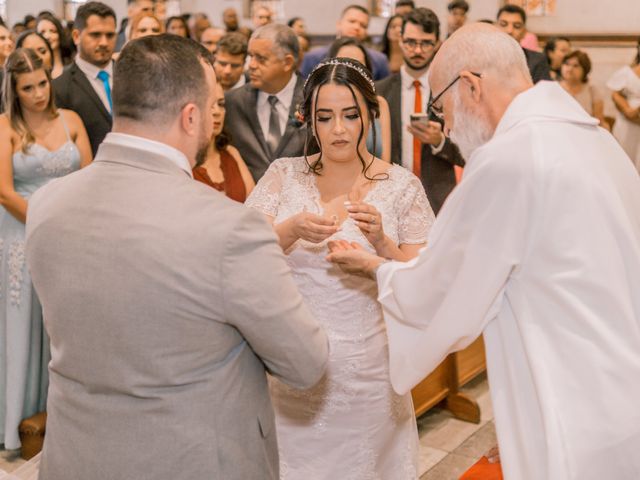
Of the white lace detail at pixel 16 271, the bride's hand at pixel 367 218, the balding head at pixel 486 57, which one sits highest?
the balding head at pixel 486 57

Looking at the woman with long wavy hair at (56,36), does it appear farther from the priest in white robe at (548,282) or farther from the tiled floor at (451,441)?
the priest in white robe at (548,282)

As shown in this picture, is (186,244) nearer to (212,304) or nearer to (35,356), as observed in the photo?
(212,304)

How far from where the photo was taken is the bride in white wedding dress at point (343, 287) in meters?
3.04

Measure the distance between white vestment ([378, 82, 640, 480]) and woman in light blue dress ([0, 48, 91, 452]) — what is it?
8.92ft

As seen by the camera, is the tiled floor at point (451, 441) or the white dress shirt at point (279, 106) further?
the white dress shirt at point (279, 106)

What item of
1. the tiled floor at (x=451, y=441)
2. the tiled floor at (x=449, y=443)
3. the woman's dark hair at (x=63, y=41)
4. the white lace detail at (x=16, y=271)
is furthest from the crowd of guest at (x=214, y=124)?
the tiled floor at (x=451, y=441)

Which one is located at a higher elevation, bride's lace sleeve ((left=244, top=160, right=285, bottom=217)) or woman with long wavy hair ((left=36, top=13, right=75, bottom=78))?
woman with long wavy hair ((left=36, top=13, right=75, bottom=78))

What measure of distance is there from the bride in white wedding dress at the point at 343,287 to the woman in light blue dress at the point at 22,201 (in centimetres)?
160

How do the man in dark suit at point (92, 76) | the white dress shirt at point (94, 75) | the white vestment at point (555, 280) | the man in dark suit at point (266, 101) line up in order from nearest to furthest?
the white vestment at point (555, 280)
the man in dark suit at point (266, 101)
the man in dark suit at point (92, 76)
the white dress shirt at point (94, 75)

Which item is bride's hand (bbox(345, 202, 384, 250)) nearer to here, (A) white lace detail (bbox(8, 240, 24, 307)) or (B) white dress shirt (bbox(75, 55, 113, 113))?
(A) white lace detail (bbox(8, 240, 24, 307))

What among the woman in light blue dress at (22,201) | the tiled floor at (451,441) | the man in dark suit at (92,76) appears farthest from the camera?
the man in dark suit at (92,76)

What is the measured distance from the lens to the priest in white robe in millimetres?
1998

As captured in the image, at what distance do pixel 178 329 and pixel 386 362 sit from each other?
58.9 inches

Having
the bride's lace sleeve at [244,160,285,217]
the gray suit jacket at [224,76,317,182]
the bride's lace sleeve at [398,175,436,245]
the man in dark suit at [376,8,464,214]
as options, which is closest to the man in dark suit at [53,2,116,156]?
the gray suit jacket at [224,76,317,182]
